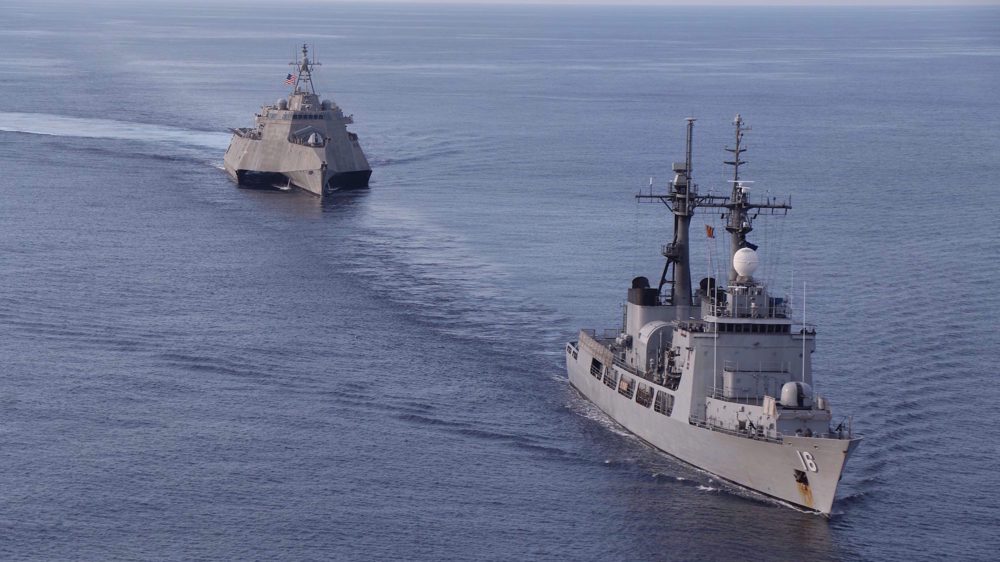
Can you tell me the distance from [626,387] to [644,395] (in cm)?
112

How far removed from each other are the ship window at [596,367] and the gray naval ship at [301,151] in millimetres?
40717

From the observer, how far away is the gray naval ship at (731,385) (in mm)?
→ 36156

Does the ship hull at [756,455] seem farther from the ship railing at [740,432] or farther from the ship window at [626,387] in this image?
the ship window at [626,387]

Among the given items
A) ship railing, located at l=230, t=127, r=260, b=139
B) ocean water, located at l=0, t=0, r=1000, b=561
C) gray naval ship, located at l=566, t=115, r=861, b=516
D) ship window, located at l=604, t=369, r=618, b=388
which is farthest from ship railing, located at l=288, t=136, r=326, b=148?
ship window, located at l=604, t=369, r=618, b=388

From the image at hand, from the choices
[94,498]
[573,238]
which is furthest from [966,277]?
[94,498]

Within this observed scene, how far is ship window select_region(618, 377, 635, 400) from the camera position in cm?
4241

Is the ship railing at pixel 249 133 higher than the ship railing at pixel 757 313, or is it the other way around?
the ship railing at pixel 249 133

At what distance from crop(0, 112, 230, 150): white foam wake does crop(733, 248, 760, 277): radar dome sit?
209 ft

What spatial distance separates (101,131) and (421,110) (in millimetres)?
26655

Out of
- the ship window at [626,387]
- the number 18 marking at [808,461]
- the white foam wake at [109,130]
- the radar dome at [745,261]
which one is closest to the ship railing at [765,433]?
the number 18 marking at [808,461]

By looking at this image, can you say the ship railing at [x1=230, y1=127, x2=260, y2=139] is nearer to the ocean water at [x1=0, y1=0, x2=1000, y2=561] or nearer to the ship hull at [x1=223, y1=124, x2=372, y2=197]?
the ship hull at [x1=223, y1=124, x2=372, y2=197]

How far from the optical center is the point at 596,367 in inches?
1756

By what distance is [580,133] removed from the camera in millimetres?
103438

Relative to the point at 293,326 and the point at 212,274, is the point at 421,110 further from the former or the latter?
the point at 293,326
